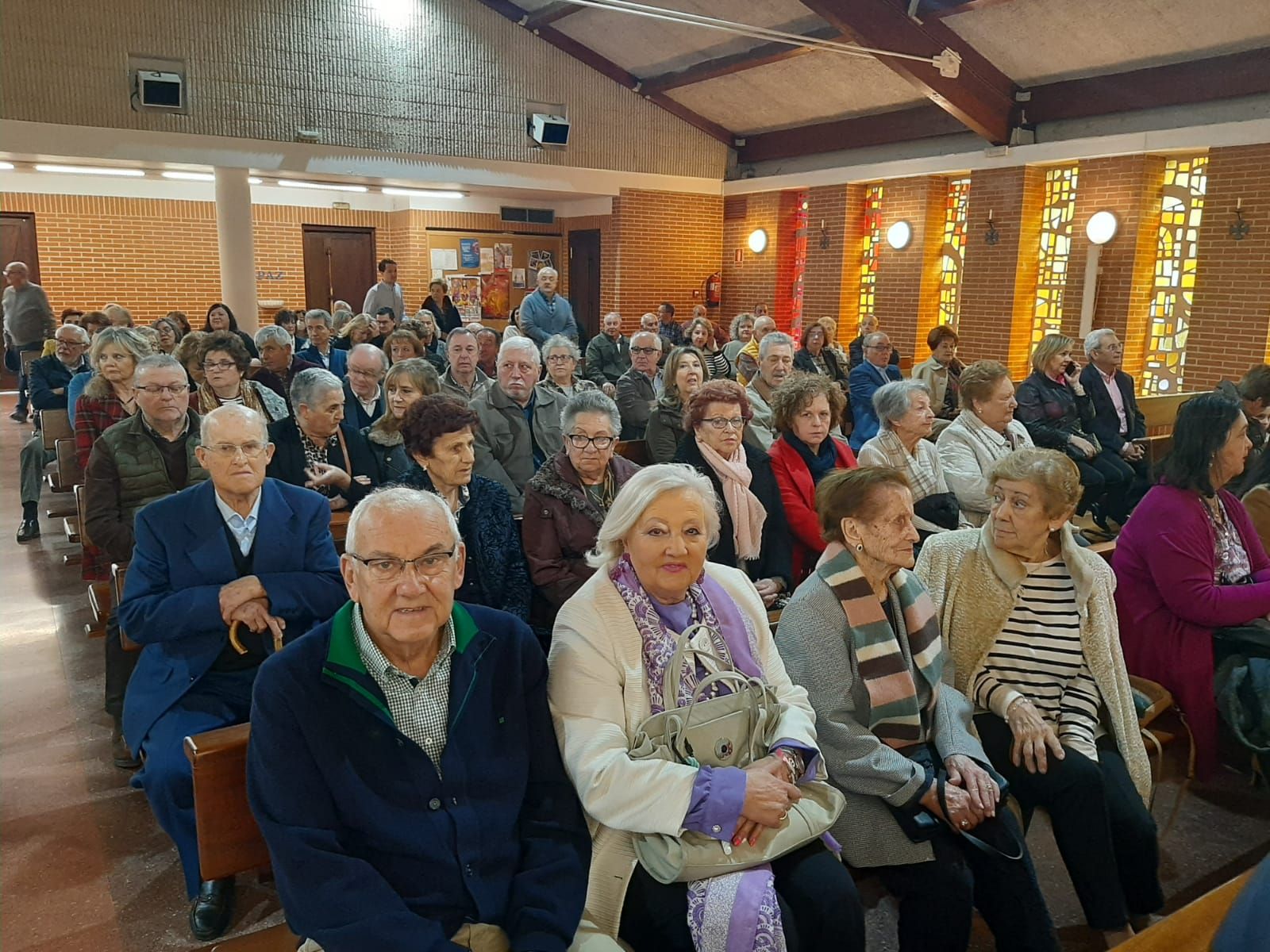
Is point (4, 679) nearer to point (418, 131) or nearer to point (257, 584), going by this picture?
point (257, 584)

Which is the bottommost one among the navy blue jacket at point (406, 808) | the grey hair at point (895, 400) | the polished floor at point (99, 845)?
the polished floor at point (99, 845)

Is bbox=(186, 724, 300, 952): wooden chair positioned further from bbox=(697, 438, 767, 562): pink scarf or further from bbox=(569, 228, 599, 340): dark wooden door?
bbox=(569, 228, 599, 340): dark wooden door

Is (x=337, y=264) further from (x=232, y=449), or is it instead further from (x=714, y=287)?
(x=232, y=449)

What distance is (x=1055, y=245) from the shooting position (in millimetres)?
10070

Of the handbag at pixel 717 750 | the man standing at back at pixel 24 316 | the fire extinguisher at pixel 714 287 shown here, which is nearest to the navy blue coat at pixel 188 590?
the handbag at pixel 717 750

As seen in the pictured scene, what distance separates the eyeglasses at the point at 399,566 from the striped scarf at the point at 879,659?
1.01 meters

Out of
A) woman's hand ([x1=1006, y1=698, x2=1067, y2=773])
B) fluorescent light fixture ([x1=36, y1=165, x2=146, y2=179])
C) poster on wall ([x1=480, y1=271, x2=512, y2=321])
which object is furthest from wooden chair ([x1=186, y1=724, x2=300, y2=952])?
poster on wall ([x1=480, y1=271, x2=512, y2=321])

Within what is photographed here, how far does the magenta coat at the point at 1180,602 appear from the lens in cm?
292

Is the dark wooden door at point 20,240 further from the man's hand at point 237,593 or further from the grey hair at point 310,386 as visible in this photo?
the man's hand at point 237,593

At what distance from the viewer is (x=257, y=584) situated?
98.3 inches

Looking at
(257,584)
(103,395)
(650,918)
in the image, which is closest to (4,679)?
(103,395)

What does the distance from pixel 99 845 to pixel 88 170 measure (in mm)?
10149

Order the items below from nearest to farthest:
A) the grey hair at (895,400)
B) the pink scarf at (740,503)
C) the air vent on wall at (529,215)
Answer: the pink scarf at (740,503) → the grey hair at (895,400) → the air vent on wall at (529,215)

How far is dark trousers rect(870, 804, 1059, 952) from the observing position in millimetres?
2072
